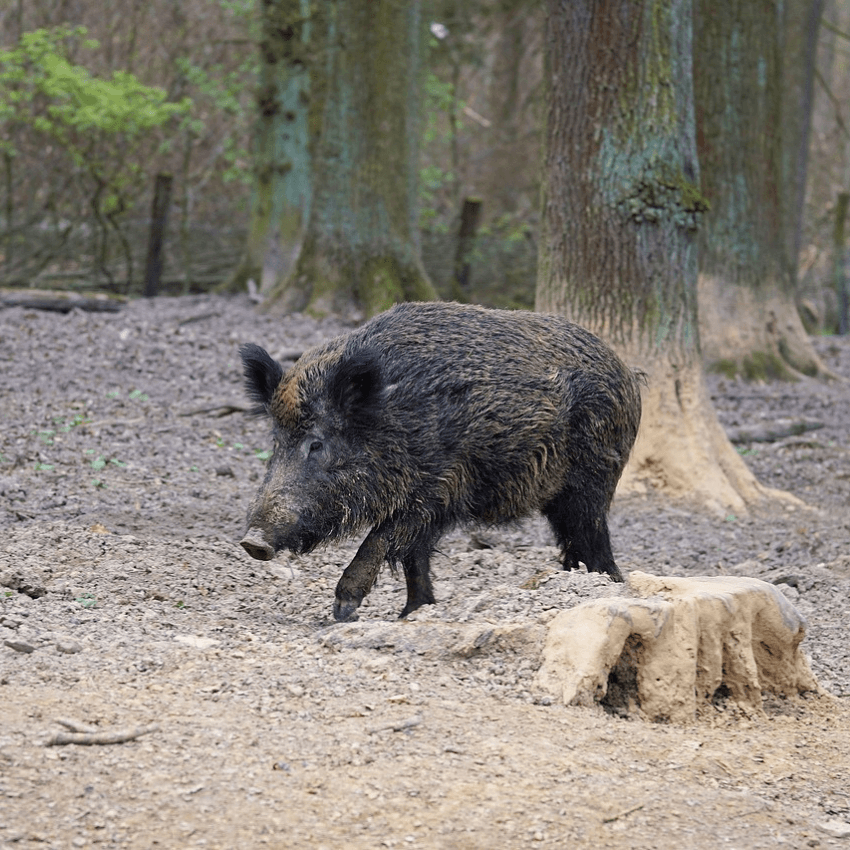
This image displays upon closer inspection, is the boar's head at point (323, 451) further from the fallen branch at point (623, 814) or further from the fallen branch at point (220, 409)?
the fallen branch at point (220, 409)

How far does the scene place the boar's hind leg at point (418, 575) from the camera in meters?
5.57

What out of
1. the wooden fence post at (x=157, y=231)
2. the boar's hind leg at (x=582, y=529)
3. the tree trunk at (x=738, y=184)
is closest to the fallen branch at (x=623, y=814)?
the boar's hind leg at (x=582, y=529)

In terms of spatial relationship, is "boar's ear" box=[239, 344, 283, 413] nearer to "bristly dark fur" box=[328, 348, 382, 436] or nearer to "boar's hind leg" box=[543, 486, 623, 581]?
"bristly dark fur" box=[328, 348, 382, 436]

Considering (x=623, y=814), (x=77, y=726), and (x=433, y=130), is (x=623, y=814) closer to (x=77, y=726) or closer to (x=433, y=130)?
(x=77, y=726)

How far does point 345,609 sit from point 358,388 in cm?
101

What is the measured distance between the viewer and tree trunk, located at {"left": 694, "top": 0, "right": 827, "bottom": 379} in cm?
1234

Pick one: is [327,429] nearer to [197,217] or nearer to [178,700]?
[178,700]

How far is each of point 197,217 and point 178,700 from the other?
18.4m

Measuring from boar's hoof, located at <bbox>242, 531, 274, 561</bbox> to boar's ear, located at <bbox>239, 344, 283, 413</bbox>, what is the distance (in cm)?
79

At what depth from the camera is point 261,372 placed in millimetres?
5586

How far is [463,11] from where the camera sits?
18.9m

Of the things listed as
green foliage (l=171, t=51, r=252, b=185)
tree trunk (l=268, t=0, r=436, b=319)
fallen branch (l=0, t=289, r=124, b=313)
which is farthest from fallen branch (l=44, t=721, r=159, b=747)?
green foliage (l=171, t=51, r=252, b=185)

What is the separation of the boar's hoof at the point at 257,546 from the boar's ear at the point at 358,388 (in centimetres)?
70

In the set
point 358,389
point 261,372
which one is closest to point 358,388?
point 358,389
